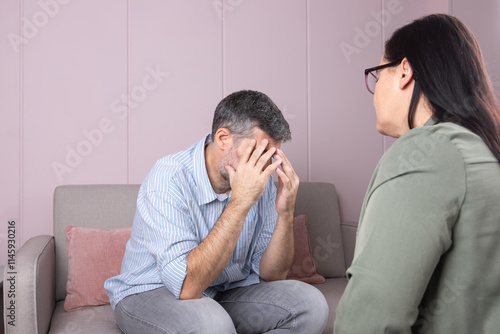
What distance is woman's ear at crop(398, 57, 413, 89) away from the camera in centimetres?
84

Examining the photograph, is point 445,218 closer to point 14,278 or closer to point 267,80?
point 14,278

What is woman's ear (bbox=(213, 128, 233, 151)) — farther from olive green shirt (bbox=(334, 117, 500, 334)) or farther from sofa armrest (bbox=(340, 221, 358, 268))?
sofa armrest (bbox=(340, 221, 358, 268))

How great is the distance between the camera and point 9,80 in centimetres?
231

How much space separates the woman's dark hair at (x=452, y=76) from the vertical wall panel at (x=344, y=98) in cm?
200

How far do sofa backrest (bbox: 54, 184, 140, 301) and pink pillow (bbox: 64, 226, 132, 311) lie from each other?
83mm

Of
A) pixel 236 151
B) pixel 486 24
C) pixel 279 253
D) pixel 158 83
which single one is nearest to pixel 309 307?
pixel 279 253

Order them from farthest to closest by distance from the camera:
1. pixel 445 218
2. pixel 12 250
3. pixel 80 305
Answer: pixel 12 250, pixel 80 305, pixel 445 218

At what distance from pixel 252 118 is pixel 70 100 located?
4.14ft

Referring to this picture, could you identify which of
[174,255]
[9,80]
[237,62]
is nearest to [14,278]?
[174,255]

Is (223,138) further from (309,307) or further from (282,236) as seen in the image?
(309,307)

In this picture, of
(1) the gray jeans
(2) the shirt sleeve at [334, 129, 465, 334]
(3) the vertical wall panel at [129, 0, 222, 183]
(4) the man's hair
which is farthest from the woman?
(3) the vertical wall panel at [129, 0, 222, 183]

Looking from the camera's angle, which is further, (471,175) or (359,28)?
(359,28)

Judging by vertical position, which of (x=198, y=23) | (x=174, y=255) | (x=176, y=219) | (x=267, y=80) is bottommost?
(x=174, y=255)

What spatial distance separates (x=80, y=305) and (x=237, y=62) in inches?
62.9
